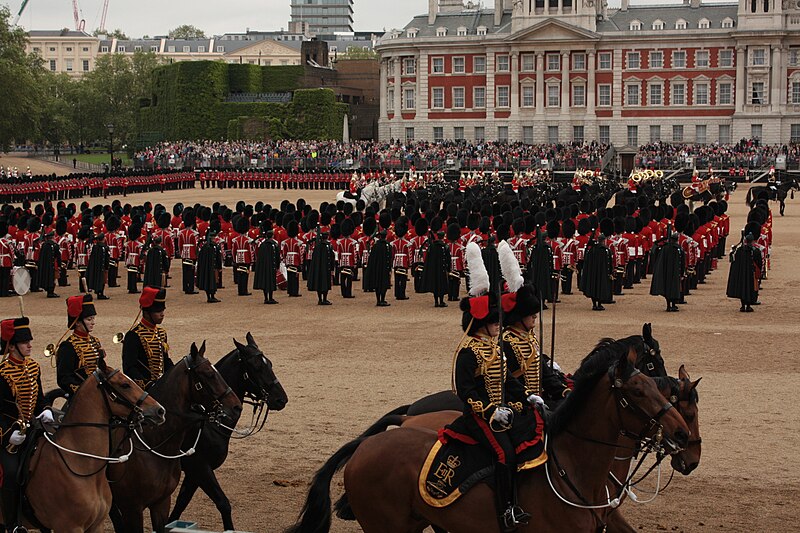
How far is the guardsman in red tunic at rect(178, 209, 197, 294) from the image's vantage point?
2323 centimetres

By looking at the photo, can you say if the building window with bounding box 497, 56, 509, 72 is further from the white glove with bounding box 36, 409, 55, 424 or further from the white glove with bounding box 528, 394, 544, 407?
the white glove with bounding box 528, 394, 544, 407

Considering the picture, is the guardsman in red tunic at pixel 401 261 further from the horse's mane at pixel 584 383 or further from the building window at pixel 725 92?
the building window at pixel 725 92

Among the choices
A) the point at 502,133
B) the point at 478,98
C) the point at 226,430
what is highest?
the point at 478,98

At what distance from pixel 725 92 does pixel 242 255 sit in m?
56.1

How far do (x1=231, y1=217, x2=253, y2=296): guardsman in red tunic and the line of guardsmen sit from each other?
13.0m

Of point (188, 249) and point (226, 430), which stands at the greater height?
point (188, 249)

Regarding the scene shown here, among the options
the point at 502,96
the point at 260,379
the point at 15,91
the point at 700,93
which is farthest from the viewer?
the point at 502,96

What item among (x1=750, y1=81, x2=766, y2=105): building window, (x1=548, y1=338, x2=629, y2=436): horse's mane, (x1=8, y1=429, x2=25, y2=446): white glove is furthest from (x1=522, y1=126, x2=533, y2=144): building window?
(x1=548, y1=338, x2=629, y2=436): horse's mane

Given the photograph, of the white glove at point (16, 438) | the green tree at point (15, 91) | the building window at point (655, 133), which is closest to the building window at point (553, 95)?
the building window at point (655, 133)

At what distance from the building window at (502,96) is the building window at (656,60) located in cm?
933

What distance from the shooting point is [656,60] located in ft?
243

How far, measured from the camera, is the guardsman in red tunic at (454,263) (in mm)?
21812

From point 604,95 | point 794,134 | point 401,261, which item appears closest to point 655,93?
point 604,95

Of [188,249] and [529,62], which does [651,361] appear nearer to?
[188,249]
